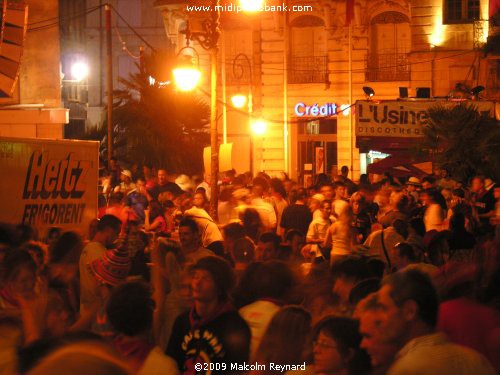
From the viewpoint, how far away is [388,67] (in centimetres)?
3375

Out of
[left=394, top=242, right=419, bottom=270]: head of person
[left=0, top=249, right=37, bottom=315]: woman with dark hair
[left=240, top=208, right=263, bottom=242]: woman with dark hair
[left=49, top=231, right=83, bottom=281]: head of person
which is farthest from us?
[left=240, top=208, right=263, bottom=242]: woman with dark hair

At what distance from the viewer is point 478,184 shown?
1584 centimetres

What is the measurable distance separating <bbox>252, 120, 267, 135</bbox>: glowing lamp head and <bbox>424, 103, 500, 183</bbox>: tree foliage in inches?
474

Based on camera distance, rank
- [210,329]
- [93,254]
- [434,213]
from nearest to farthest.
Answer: [210,329] < [93,254] < [434,213]

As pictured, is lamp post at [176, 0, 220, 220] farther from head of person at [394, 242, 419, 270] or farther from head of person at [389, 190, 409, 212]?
head of person at [394, 242, 419, 270]

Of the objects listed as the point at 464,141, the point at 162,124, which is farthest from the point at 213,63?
the point at 162,124

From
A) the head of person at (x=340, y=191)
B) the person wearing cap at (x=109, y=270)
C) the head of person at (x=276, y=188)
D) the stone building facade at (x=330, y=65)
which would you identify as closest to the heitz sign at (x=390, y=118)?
the head of person at (x=340, y=191)

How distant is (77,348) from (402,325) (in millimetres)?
1554

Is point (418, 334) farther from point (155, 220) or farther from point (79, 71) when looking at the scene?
point (79, 71)

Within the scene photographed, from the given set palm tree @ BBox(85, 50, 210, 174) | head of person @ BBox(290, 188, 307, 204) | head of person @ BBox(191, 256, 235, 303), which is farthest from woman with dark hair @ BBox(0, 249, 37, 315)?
palm tree @ BBox(85, 50, 210, 174)

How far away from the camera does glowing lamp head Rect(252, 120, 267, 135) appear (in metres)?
33.0

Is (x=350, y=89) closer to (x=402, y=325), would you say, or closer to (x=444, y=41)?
(x=444, y=41)

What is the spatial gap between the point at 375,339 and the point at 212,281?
1723mm

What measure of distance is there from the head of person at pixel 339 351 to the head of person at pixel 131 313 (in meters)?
1.00
